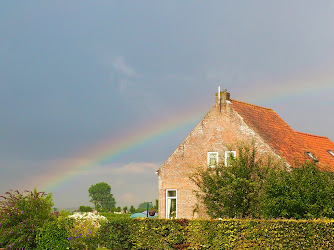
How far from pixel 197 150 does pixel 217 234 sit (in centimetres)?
1565

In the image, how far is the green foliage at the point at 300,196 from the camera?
2058 centimetres

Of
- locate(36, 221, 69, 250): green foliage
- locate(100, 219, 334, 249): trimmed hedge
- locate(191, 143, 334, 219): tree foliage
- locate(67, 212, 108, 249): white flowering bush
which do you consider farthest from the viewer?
locate(67, 212, 108, 249): white flowering bush

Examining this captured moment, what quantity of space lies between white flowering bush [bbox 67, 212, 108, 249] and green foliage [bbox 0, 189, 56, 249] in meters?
1.35

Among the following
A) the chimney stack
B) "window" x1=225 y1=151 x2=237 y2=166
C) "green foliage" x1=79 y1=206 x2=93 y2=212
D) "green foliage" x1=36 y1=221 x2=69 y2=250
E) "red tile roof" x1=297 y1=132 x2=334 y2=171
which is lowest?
"green foliage" x1=36 y1=221 x2=69 y2=250

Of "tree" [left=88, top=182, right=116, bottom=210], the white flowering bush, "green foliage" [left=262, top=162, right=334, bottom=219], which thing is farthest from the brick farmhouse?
A: "tree" [left=88, top=182, right=116, bottom=210]

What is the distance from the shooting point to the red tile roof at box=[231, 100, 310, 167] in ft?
107

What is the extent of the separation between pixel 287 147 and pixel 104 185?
63421 mm

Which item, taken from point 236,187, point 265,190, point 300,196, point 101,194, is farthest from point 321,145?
point 101,194

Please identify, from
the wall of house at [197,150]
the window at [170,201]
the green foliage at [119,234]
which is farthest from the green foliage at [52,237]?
the window at [170,201]

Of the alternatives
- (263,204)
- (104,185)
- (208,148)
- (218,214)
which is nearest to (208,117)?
(208,148)

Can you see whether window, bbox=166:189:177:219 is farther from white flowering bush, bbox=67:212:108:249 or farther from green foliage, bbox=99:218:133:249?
green foliage, bbox=99:218:133:249

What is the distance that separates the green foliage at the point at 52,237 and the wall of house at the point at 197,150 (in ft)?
37.9

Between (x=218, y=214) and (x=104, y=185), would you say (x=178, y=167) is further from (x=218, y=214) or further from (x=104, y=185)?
(x=104, y=185)

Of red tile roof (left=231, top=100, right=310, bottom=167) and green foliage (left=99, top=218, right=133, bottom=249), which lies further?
red tile roof (left=231, top=100, right=310, bottom=167)
